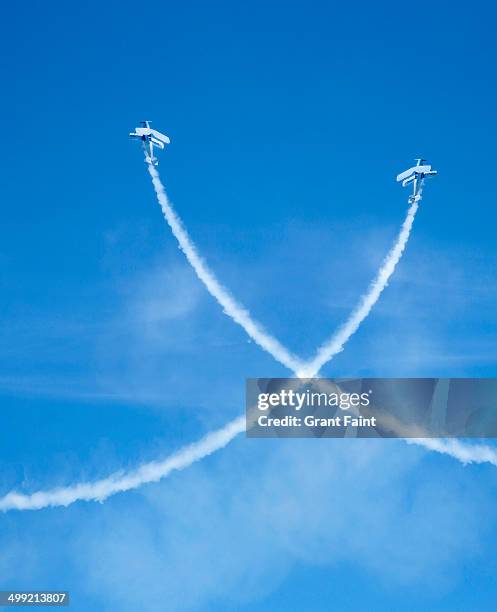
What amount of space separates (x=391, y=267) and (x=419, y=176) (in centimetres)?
843

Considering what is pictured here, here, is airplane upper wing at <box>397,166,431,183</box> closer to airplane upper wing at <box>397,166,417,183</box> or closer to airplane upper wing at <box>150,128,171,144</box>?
airplane upper wing at <box>397,166,417,183</box>

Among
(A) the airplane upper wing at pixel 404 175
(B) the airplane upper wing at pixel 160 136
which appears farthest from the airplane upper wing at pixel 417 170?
(B) the airplane upper wing at pixel 160 136

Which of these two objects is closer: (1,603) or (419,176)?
(1,603)

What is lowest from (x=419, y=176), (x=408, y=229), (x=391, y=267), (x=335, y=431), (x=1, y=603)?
(x=1, y=603)

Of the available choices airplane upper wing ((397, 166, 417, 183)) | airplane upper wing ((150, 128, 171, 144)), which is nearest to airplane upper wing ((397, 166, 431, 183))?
airplane upper wing ((397, 166, 417, 183))

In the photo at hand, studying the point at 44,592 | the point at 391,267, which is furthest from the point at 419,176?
the point at 44,592

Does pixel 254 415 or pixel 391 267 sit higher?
pixel 391 267

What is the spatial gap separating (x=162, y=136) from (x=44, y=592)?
37.4 metres

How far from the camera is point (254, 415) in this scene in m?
47.8

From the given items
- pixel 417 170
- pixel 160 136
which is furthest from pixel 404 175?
pixel 160 136

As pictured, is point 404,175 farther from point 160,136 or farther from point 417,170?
point 160,136

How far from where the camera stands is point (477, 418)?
4772cm

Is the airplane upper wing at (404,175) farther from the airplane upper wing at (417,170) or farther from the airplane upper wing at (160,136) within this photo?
the airplane upper wing at (160,136)

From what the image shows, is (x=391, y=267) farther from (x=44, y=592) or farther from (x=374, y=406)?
(x=44, y=592)
